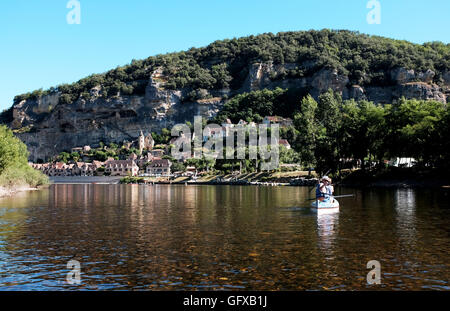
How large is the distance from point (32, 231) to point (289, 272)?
20.7 m

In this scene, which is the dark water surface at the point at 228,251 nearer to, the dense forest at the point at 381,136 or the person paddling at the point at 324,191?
the person paddling at the point at 324,191

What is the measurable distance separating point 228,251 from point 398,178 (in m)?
76.1

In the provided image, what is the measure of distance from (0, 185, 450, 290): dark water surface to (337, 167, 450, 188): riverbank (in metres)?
48.9

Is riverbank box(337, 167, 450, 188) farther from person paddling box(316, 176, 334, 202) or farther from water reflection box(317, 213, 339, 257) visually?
water reflection box(317, 213, 339, 257)

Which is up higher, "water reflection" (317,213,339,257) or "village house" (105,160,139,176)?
"village house" (105,160,139,176)

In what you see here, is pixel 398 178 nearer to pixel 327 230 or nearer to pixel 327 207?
pixel 327 207

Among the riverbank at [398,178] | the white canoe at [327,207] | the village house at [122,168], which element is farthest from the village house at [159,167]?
the white canoe at [327,207]

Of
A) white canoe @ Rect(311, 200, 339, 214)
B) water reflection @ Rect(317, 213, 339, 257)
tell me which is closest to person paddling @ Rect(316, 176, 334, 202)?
white canoe @ Rect(311, 200, 339, 214)

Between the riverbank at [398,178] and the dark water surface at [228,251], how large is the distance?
Answer: 48893mm

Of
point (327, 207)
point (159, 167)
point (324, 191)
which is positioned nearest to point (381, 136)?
point (324, 191)

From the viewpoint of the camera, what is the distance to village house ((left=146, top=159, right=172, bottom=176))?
7185 inches

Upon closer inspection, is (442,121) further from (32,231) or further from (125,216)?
(32,231)

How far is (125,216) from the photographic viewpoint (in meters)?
41.8
